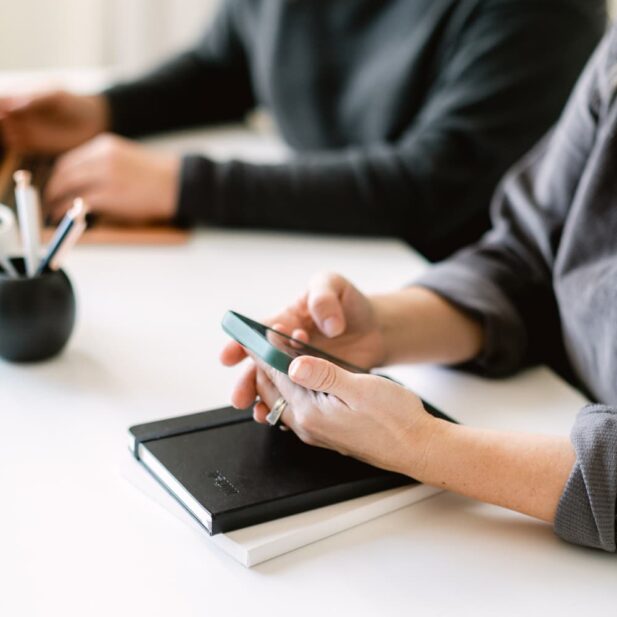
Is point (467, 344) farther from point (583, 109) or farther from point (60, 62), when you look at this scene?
point (60, 62)

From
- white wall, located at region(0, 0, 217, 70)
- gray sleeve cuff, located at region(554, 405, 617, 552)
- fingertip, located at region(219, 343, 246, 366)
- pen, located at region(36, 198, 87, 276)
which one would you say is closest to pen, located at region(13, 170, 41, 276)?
pen, located at region(36, 198, 87, 276)

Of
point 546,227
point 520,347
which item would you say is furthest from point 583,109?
point 520,347

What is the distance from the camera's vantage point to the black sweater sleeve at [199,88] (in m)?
1.51

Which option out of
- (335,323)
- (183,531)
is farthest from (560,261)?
(183,531)

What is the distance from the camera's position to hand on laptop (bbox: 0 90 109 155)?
134 cm

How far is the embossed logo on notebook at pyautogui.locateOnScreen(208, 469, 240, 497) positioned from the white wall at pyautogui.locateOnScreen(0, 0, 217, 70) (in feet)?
5.68

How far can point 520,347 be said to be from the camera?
2.78 feet

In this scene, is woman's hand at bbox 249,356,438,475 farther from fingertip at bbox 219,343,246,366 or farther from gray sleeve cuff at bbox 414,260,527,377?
gray sleeve cuff at bbox 414,260,527,377

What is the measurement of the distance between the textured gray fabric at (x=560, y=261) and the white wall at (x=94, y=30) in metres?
1.45

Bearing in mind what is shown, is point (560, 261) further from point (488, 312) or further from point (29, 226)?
point (29, 226)

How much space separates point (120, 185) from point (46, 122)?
31cm

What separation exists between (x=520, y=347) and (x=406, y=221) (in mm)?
362

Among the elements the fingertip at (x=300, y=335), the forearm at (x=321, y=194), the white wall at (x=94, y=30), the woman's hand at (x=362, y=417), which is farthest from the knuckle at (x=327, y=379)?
the white wall at (x=94, y=30)

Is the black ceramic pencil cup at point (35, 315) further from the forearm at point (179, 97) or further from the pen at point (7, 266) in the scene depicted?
the forearm at point (179, 97)
